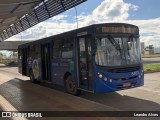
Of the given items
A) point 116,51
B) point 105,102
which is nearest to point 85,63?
point 116,51

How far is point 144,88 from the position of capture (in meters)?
14.4

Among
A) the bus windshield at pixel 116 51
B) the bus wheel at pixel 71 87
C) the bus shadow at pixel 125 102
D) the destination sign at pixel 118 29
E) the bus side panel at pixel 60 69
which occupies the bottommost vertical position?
the bus shadow at pixel 125 102

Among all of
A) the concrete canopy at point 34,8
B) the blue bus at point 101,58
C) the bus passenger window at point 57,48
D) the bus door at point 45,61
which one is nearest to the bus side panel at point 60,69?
the blue bus at point 101,58

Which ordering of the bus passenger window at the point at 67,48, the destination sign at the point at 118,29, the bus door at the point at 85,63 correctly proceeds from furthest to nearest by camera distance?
the bus passenger window at the point at 67,48 < the bus door at the point at 85,63 < the destination sign at the point at 118,29

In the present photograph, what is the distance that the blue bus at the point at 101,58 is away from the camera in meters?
10.8

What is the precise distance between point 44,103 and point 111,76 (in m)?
2.80

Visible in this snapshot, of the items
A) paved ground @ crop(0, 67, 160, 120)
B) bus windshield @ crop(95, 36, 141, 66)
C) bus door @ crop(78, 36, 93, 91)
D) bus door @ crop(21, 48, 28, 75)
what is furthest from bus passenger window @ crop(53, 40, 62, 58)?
bus door @ crop(21, 48, 28, 75)

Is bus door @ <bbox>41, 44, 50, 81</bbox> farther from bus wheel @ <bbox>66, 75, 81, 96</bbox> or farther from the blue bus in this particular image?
bus wheel @ <bbox>66, 75, 81, 96</bbox>

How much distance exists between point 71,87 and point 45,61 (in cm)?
402

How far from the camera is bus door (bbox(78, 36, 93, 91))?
36.8 feet

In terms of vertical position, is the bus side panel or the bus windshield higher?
the bus windshield

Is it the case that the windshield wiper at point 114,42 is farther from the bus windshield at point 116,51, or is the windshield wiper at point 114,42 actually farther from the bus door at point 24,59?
the bus door at point 24,59

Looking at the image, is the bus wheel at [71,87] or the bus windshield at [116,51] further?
the bus wheel at [71,87]

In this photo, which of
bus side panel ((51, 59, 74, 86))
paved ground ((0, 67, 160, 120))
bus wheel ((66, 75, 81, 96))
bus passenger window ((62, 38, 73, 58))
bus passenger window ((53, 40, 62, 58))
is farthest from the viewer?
bus passenger window ((53, 40, 62, 58))
